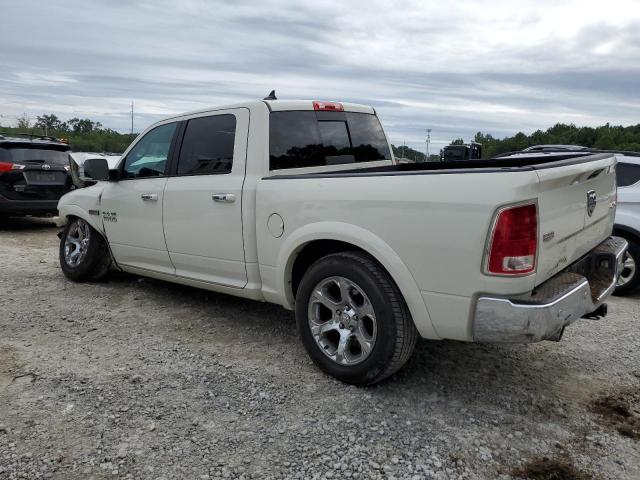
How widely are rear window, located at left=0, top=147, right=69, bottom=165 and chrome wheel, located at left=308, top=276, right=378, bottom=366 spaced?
7839 millimetres

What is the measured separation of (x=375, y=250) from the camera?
3207 mm

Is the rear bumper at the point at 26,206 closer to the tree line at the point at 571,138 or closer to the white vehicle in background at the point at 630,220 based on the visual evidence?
the white vehicle in background at the point at 630,220

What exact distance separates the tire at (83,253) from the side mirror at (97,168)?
791 mm

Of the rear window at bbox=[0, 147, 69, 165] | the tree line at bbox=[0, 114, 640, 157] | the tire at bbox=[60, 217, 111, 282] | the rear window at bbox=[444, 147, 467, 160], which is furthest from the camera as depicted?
the tree line at bbox=[0, 114, 640, 157]

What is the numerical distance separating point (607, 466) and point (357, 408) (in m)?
1.33

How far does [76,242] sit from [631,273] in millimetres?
6064

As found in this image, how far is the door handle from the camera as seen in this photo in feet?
13.3

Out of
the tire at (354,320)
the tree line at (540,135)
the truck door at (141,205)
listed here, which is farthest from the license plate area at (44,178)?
the tree line at (540,135)

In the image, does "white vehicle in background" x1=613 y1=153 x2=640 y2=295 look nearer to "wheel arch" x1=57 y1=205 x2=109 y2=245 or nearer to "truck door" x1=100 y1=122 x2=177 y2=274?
"truck door" x1=100 y1=122 x2=177 y2=274

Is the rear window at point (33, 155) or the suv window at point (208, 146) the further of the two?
the rear window at point (33, 155)

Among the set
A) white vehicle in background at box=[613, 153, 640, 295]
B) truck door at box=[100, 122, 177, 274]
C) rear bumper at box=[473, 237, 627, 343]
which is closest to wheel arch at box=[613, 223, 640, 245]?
white vehicle in background at box=[613, 153, 640, 295]

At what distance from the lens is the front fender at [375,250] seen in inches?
122

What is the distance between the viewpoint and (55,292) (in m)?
5.62

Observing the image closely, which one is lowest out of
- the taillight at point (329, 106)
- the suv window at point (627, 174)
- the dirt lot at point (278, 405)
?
the dirt lot at point (278, 405)
